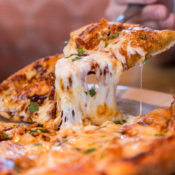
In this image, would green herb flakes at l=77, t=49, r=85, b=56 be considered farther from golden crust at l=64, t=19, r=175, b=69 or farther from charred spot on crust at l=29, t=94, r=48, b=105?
charred spot on crust at l=29, t=94, r=48, b=105

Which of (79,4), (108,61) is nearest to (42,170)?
(108,61)

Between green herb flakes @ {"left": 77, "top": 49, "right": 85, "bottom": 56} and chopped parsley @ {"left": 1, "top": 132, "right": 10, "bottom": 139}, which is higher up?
green herb flakes @ {"left": 77, "top": 49, "right": 85, "bottom": 56}

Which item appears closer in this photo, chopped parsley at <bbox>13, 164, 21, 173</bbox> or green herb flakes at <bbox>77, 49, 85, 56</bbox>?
chopped parsley at <bbox>13, 164, 21, 173</bbox>

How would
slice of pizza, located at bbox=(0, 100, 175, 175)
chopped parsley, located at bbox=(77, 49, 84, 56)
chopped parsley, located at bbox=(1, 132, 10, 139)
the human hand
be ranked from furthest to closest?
the human hand
chopped parsley, located at bbox=(77, 49, 84, 56)
chopped parsley, located at bbox=(1, 132, 10, 139)
slice of pizza, located at bbox=(0, 100, 175, 175)

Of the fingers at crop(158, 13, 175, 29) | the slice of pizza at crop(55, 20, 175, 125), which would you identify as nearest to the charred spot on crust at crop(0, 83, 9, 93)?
the slice of pizza at crop(55, 20, 175, 125)

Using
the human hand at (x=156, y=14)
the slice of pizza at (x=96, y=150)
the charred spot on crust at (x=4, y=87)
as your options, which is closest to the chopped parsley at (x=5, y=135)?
the slice of pizza at (x=96, y=150)

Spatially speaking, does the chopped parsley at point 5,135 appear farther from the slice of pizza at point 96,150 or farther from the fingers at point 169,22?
the fingers at point 169,22
